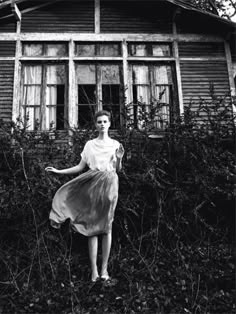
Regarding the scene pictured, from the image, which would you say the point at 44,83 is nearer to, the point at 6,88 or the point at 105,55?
the point at 6,88

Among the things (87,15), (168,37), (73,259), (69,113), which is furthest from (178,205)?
(87,15)

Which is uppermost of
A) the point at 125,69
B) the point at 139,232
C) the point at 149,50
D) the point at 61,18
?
the point at 61,18

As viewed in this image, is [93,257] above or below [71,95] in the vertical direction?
below

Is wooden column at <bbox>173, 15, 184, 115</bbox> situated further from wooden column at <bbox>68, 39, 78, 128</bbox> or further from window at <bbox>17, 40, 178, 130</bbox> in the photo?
wooden column at <bbox>68, 39, 78, 128</bbox>

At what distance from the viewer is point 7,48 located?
8.86m

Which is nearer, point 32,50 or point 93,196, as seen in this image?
point 93,196

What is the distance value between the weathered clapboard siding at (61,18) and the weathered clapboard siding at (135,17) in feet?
1.25

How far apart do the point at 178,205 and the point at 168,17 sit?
526 centimetres

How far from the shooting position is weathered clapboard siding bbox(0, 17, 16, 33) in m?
9.00

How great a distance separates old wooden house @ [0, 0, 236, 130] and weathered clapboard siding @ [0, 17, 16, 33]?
2 cm

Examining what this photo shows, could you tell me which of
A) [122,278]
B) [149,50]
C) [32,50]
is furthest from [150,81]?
[122,278]

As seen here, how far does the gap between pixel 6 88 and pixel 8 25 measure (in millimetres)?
1642

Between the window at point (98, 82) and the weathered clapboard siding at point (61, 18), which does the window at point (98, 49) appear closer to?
the window at point (98, 82)

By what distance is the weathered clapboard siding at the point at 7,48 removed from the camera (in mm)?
8805
